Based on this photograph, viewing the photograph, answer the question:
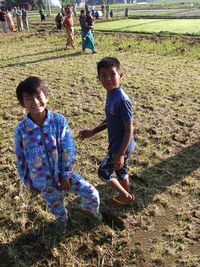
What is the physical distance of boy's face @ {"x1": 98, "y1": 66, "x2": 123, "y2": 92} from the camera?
8.68ft

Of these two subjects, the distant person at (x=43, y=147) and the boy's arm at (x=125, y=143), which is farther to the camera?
the boy's arm at (x=125, y=143)

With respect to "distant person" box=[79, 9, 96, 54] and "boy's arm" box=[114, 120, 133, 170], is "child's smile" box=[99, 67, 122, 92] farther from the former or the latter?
"distant person" box=[79, 9, 96, 54]

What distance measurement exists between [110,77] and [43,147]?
832 millimetres

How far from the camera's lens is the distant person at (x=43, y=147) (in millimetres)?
2326

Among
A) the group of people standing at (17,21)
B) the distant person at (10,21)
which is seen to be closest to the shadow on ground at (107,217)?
the group of people standing at (17,21)

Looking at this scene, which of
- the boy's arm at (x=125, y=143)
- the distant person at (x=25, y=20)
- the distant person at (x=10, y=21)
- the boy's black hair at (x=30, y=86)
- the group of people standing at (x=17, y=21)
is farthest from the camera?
the distant person at (x=25, y=20)

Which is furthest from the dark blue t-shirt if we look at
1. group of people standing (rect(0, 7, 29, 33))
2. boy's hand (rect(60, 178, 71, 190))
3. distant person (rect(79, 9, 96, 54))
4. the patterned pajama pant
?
group of people standing (rect(0, 7, 29, 33))

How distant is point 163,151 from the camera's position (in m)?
4.55

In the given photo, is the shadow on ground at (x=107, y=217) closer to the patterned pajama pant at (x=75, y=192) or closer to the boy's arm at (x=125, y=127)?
the patterned pajama pant at (x=75, y=192)

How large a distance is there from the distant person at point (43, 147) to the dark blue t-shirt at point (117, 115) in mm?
456

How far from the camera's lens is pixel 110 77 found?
8.74ft

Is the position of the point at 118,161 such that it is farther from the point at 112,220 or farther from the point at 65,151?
the point at 112,220

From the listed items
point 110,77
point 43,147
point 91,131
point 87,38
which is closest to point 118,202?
point 91,131

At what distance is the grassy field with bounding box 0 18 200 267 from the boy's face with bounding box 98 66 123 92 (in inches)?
55.0
